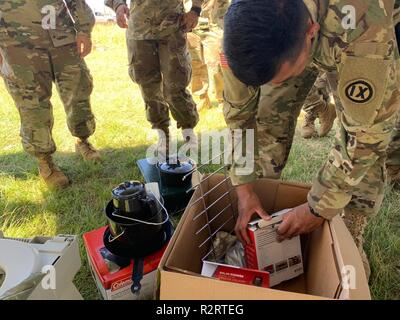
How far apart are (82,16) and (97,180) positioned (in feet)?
3.41

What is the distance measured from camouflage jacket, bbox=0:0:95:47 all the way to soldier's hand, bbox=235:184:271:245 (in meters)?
1.49

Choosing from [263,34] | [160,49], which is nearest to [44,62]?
[160,49]

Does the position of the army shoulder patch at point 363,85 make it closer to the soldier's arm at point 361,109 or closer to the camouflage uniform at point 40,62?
the soldier's arm at point 361,109

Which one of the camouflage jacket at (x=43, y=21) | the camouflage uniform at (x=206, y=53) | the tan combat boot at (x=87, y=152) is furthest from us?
the camouflage uniform at (x=206, y=53)

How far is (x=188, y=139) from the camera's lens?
8.79ft

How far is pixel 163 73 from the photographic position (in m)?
2.30

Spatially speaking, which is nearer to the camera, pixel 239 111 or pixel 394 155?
pixel 239 111

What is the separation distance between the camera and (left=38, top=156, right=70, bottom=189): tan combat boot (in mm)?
2281

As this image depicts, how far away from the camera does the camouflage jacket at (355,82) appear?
3.16ft

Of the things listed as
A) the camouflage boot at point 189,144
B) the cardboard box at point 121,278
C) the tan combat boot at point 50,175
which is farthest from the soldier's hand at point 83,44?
the cardboard box at point 121,278

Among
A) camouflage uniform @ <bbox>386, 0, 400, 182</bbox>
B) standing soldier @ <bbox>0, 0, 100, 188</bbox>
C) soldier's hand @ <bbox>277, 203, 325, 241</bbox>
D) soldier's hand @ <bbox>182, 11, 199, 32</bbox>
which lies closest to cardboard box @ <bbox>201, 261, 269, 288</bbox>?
Result: soldier's hand @ <bbox>277, 203, 325, 241</bbox>

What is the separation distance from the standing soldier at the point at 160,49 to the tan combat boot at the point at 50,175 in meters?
0.74

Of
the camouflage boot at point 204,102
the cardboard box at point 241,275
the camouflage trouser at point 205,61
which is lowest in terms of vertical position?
the camouflage boot at point 204,102

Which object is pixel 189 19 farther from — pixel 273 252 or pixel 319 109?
pixel 273 252
